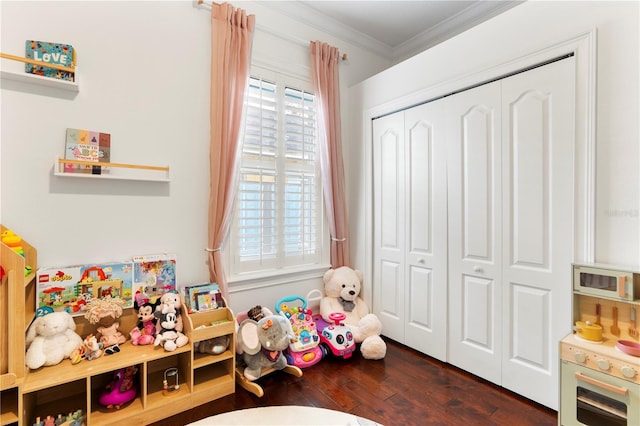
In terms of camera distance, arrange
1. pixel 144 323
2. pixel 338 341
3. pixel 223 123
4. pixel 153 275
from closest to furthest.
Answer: pixel 144 323 < pixel 153 275 < pixel 223 123 < pixel 338 341

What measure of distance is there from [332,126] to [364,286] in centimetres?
161

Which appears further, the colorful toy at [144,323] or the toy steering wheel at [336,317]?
the toy steering wheel at [336,317]

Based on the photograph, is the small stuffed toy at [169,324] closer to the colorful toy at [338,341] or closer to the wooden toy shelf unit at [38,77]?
the colorful toy at [338,341]

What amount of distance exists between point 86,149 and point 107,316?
1.04 m

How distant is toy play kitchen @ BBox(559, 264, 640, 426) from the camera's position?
55.3 inches

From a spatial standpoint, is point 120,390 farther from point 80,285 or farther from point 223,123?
point 223,123

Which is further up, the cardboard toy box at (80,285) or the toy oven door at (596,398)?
the cardboard toy box at (80,285)

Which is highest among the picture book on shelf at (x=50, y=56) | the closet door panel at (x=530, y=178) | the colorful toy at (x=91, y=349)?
the picture book on shelf at (x=50, y=56)

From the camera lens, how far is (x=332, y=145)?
9.84ft

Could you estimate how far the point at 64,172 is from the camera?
182 centimetres

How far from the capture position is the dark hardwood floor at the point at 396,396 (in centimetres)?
179

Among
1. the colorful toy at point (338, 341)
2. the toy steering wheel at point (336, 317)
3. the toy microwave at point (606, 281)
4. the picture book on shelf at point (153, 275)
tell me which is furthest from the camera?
the toy steering wheel at point (336, 317)

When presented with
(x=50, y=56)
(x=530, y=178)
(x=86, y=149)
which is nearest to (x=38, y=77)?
(x=50, y=56)

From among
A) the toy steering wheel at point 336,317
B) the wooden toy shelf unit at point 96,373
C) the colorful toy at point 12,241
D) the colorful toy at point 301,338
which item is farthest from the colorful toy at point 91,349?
the toy steering wheel at point 336,317
